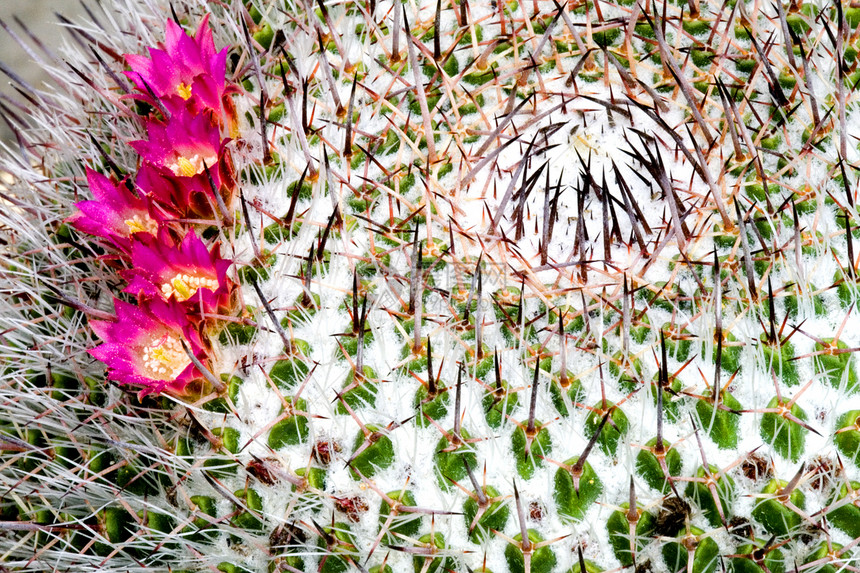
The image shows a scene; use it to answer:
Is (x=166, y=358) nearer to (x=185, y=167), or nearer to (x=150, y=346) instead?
(x=150, y=346)

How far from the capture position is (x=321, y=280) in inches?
34.3

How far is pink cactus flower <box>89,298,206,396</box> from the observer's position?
85 cm

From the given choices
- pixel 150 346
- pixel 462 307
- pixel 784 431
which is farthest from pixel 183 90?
pixel 784 431

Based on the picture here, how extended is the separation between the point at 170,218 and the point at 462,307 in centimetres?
34

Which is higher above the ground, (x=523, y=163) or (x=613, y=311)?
(x=523, y=163)

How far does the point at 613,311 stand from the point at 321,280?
0.30m

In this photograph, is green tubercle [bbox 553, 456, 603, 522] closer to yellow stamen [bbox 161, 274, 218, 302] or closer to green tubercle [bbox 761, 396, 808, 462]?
green tubercle [bbox 761, 396, 808, 462]

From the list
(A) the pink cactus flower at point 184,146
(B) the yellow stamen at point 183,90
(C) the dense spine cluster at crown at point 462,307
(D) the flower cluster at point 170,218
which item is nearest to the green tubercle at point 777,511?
(C) the dense spine cluster at crown at point 462,307

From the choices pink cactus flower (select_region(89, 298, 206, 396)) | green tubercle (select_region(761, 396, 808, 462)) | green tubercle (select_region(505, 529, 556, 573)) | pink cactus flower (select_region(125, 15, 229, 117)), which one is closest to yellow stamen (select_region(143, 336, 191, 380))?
pink cactus flower (select_region(89, 298, 206, 396))

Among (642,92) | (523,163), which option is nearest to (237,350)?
(523,163)

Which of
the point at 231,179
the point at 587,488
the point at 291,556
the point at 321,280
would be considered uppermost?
the point at 231,179

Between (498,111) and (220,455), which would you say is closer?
(220,455)

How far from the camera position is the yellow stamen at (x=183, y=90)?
99 centimetres

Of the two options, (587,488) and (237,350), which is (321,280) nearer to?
(237,350)
